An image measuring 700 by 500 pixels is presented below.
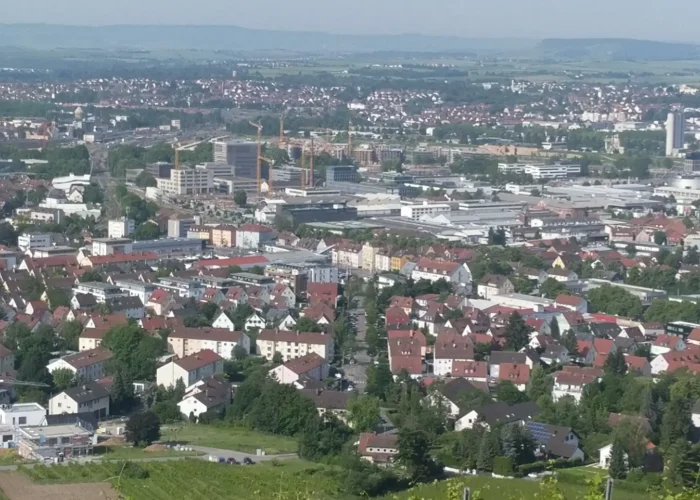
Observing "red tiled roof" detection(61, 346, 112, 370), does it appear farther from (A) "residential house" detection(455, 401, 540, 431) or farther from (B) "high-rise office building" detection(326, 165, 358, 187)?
(B) "high-rise office building" detection(326, 165, 358, 187)

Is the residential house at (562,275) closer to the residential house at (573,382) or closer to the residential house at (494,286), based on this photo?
the residential house at (494,286)

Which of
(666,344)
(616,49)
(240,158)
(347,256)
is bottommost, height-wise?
(616,49)

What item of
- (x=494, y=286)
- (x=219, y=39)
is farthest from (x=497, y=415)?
(x=219, y=39)

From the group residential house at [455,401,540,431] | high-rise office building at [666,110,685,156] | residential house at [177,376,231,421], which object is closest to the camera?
residential house at [455,401,540,431]

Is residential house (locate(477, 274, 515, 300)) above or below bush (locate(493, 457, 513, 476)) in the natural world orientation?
below

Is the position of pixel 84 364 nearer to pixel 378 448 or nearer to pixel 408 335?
pixel 408 335

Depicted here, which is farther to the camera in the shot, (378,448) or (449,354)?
(449,354)

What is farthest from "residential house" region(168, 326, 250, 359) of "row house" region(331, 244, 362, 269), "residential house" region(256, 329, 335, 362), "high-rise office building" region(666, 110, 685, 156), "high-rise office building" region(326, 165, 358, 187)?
"high-rise office building" region(666, 110, 685, 156)

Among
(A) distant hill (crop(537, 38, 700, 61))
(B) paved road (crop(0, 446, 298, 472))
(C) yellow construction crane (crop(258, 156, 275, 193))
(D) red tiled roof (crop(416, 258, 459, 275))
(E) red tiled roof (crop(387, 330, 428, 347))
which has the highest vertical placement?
(B) paved road (crop(0, 446, 298, 472))
